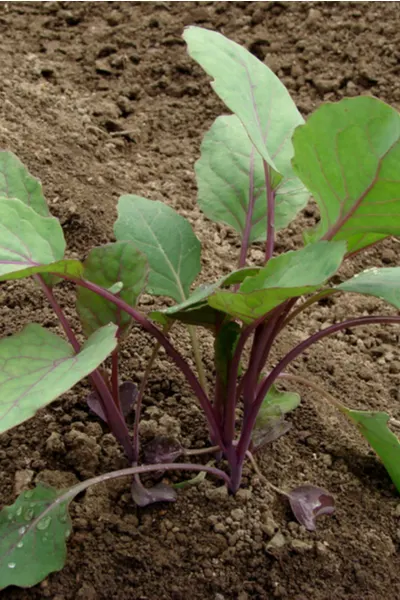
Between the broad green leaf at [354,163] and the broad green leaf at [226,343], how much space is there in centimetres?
22

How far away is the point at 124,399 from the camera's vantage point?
1.49m

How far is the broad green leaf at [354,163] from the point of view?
101 cm

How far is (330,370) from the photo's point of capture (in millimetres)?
1680

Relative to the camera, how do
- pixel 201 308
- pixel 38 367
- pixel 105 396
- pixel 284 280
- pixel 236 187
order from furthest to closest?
1. pixel 236 187
2. pixel 105 396
3. pixel 201 308
4. pixel 38 367
5. pixel 284 280

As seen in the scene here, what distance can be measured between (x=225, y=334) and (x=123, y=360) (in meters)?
0.40

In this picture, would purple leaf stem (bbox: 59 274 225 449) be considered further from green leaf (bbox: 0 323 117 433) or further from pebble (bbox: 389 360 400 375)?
pebble (bbox: 389 360 400 375)

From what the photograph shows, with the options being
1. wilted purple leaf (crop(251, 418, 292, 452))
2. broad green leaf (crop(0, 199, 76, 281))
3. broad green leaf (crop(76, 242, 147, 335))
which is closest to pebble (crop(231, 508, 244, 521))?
wilted purple leaf (crop(251, 418, 292, 452))

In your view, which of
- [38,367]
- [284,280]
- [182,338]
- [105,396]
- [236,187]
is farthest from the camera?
[182,338]

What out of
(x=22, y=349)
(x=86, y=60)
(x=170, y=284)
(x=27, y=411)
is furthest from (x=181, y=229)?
(x=86, y=60)

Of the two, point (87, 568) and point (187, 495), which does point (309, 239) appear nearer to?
point (187, 495)

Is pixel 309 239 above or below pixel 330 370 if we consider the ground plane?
above

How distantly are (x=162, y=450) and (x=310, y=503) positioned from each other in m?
0.26

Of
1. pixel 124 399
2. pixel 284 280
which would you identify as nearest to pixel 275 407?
pixel 124 399

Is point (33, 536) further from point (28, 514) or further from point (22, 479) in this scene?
point (22, 479)
